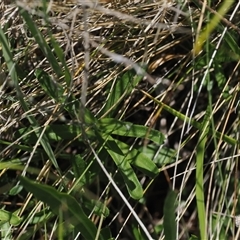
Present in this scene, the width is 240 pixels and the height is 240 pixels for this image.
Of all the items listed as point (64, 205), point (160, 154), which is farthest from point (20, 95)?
point (160, 154)

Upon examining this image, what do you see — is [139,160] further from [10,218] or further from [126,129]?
[10,218]

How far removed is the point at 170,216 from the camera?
0.84 meters

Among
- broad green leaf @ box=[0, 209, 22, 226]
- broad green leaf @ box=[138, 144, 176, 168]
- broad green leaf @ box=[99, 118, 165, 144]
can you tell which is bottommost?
broad green leaf @ box=[0, 209, 22, 226]

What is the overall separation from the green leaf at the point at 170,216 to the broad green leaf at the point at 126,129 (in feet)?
0.66

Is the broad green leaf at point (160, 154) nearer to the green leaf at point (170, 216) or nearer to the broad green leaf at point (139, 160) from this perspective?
the broad green leaf at point (139, 160)

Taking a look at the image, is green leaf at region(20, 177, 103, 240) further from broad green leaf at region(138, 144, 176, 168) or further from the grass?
broad green leaf at region(138, 144, 176, 168)

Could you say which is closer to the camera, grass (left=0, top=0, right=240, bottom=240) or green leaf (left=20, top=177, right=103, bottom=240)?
green leaf (left=20, top=177, right=103, bottom=240)

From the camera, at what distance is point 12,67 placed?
0.92 metres

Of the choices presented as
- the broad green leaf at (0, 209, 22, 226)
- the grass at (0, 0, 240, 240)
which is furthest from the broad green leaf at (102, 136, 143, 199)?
the broad green leaf at (0, 209, 22, 226)

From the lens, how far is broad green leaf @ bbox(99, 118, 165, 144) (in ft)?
3.37

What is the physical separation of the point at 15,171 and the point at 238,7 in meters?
0.60

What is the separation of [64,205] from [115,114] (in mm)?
287

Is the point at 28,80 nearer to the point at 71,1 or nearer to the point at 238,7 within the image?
the point at 71,1

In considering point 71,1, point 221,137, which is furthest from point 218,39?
point 71,1
